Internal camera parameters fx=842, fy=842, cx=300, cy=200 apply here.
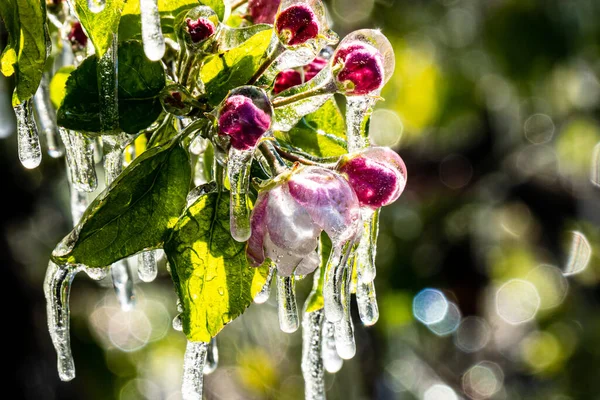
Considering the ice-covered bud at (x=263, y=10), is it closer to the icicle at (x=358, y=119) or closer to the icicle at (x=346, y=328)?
the icicle at (x=358, y=119)

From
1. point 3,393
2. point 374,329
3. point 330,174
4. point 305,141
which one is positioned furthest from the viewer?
point 374,329

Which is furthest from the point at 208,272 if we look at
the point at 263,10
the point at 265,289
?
the point at 263,10

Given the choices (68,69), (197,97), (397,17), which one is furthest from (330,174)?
(397,17)

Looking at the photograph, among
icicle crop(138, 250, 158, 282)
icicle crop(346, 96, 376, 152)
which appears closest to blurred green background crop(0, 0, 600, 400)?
icicle crop(138, 250, 158, 282)

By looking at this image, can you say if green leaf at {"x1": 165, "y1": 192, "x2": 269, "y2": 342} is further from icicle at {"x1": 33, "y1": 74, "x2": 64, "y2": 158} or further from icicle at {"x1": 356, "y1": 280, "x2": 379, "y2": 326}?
icicle at {"x1": 33, "y1": 74, "x2": 64, "y2": 158}

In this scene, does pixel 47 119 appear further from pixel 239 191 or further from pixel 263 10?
pixel 239 191

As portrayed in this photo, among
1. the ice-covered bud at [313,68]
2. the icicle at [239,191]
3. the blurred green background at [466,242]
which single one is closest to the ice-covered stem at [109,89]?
the icicle at [239,191]

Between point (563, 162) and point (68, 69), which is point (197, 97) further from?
point (563, 162)
